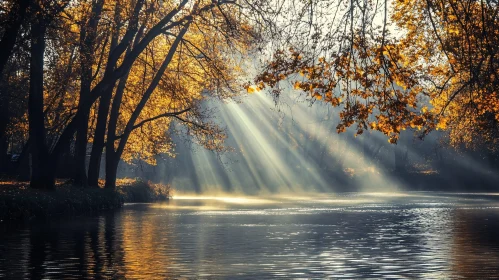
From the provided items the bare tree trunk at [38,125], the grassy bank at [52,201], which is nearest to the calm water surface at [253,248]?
the grassy bank at [52,201]

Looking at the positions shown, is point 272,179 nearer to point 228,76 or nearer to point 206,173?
point 206,173

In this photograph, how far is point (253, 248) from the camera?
20.6 metres

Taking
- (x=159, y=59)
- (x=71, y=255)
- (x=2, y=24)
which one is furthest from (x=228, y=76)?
(x=71, y=255)

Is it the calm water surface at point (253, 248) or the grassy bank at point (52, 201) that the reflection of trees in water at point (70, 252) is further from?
the grassy bank at point (52, 201)

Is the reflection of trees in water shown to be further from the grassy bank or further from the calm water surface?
the grassy bank

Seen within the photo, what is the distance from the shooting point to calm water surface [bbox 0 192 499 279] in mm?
15734

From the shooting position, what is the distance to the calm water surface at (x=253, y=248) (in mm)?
15734

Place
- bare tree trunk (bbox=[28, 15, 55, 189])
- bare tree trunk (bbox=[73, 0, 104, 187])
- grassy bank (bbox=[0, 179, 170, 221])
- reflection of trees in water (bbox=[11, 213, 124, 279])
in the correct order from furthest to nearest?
1. bare tree trunk (bbox=[28, 15, 55, 189])
2. bare tree trunk (bbox=[73, 0, 104, 187])
3. grassy bank (bbox=[0, 179, 170, 221])
4. reflection of trees in water (bbox=[11, 213, 124, 279])

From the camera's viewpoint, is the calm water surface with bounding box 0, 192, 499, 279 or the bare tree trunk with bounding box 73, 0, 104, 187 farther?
the bare tree trunk with bounding box 73, 0, 104, 187

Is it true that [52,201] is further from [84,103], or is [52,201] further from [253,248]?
[253,248]

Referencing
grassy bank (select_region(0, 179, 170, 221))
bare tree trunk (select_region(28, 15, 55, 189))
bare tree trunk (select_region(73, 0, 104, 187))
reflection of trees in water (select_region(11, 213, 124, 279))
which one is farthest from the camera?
bare tree trunk (select_region(28, 15, 55, 189))

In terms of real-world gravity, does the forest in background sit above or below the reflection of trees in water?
above

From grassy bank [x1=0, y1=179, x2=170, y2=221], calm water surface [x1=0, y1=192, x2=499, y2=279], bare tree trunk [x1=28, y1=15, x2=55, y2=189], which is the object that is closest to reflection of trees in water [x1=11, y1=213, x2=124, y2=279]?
calm water surface [x1=0, y1=192, x2=499, y2=279]

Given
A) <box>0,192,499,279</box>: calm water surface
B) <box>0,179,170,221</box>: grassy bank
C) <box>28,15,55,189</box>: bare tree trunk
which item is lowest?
<box>0,192,499,279</box>: calm water surface
